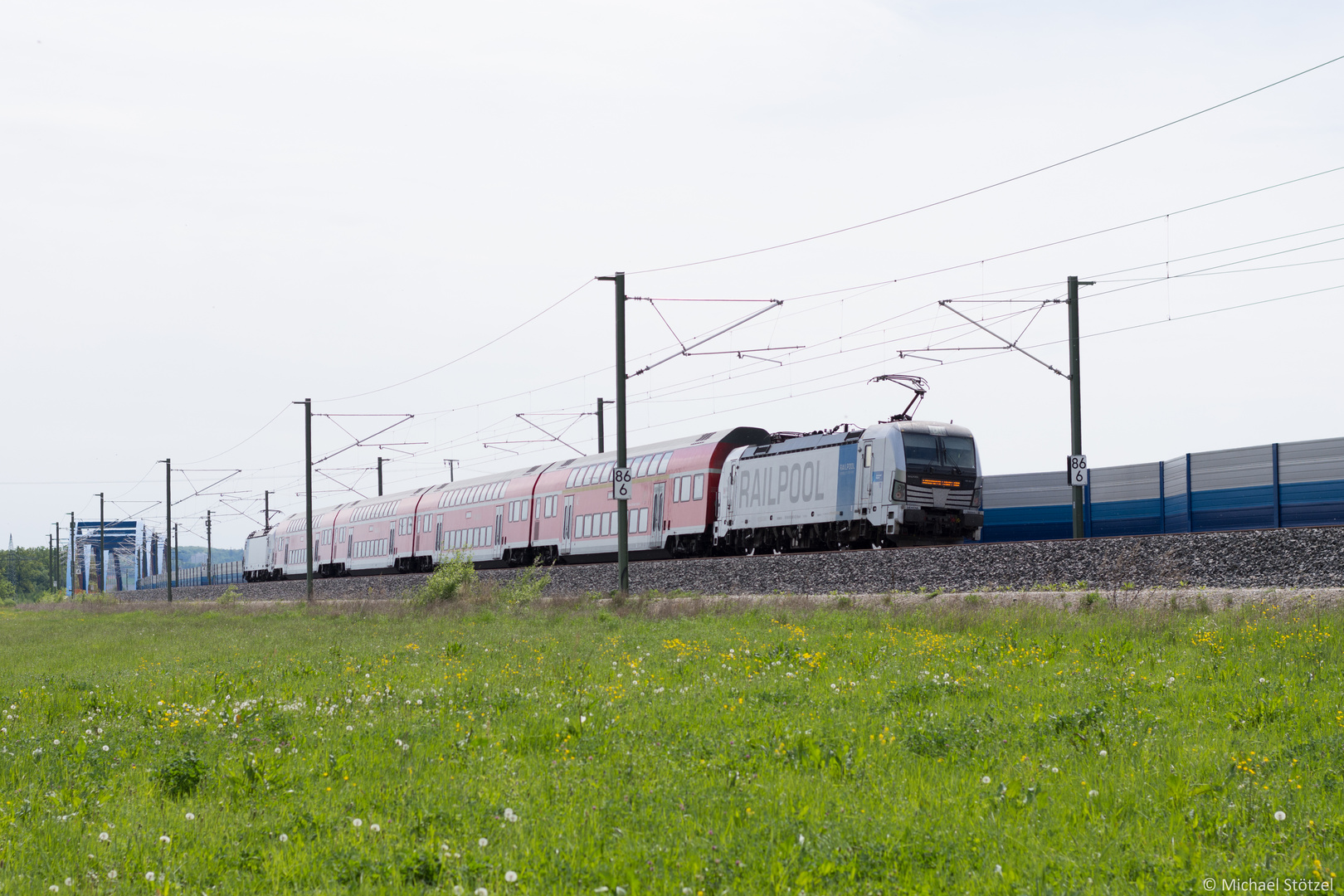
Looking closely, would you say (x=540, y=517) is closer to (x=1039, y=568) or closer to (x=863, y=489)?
(x=863, y=489)

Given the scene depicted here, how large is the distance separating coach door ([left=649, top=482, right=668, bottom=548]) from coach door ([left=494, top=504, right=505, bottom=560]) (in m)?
10.9

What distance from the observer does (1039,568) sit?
20.6 meters

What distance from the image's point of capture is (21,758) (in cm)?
829

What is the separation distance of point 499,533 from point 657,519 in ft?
38.1

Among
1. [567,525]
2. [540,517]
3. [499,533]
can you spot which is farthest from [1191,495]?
[499,533]

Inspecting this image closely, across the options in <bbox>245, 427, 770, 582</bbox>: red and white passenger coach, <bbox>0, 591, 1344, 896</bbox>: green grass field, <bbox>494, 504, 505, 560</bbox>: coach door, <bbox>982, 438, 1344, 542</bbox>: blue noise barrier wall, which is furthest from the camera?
<bbox>494, 504, 505, 560</bbox>: coach door

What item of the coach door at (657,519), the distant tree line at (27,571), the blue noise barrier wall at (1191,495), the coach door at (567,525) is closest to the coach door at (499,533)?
the coach door at (567,525)

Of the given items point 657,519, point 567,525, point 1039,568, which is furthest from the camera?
point 567,525

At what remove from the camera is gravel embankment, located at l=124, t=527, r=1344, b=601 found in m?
17.1

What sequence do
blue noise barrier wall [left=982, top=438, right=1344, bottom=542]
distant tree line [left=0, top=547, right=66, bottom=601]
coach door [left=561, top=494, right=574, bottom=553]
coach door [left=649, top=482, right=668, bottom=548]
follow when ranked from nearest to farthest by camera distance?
1. blue noise barrier wall [left=982, top=438, right=1344, bottom=542]
2. coach door [left=649, top=482, right=668, bottom=548]
3. coach door [left=561, top=494, right=574, bottom=553]
4. distant tree line [left=0, top=547, right=66, bottom=601]

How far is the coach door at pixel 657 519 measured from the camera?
3772cm

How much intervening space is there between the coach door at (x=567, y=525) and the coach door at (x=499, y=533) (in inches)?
219

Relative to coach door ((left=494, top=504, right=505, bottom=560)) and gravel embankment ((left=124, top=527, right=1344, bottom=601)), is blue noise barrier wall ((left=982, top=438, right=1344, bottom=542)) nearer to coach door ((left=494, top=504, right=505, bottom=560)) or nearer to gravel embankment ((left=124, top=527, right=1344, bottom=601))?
gravel embankment ((left=124, top=527, right=1344, bottom=601))

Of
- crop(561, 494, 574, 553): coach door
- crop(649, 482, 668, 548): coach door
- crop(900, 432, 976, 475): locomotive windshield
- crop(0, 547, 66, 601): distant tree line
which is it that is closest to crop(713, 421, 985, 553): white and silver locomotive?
crop(900, 432, 976, 475): locomotive windshield
